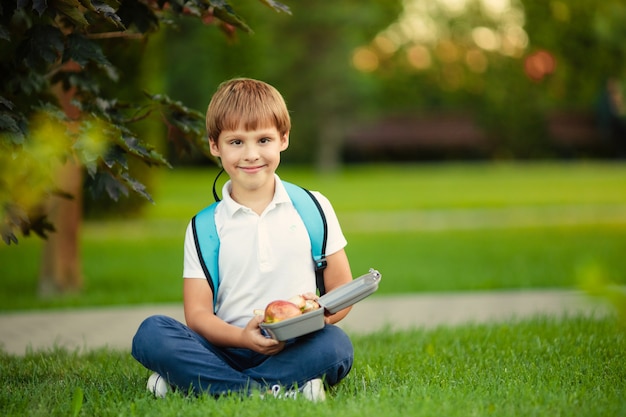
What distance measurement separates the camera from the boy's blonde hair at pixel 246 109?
121 inches

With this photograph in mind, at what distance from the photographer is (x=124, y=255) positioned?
10.8m

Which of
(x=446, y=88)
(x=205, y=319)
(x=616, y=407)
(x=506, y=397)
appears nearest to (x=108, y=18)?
(x=205, y=319)

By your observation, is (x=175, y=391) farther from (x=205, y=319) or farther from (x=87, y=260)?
(x=87, y=260)

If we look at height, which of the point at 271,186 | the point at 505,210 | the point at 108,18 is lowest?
the point at 505,210

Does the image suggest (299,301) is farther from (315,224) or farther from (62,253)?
(62,253)

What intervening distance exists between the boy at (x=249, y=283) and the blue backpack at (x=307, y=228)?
0.07ft

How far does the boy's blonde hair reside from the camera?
10.1ft

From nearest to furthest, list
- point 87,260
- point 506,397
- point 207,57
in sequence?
point 506,397, point 87,260, point 207,57

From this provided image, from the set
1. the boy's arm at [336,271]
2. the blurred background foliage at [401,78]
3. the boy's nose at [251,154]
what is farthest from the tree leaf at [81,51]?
the blurred background foliage at [401,78]

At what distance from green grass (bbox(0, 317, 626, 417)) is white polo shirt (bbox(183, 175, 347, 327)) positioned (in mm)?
391

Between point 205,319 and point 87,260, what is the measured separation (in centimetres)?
777

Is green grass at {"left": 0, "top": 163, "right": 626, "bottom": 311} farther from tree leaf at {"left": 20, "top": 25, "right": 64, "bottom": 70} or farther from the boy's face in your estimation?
tree leaf at {"left": 20, "top": 25, "right": 64, "bottom": 70}

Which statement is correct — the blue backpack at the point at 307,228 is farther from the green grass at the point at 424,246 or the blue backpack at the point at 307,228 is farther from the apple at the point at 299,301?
the green grass at the point at 424,246

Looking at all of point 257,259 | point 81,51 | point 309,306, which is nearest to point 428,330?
point 257,259
